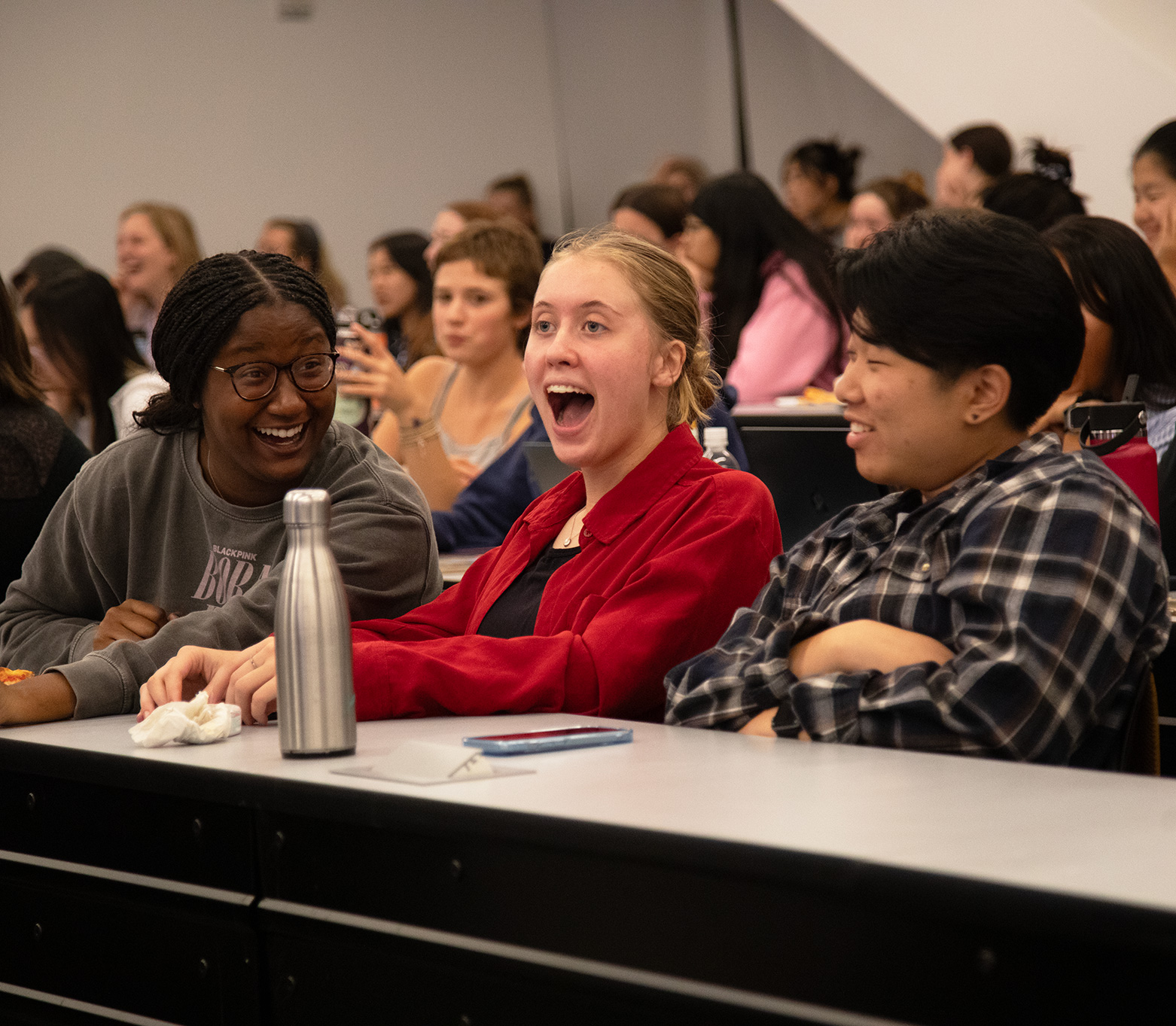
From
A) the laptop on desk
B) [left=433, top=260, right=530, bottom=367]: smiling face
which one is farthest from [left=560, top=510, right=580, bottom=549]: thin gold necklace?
[left=433, top=260, right=530, bottom=367]: smiling face

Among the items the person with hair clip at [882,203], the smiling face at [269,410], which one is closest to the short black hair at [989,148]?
the person with hair clip at [882,203]

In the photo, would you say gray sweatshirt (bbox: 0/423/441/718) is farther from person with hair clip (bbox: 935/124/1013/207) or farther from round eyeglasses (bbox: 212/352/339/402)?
person with hair clip (bbox: 935/124/1013/207)

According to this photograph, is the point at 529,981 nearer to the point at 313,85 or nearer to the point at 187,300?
the point at 187,300

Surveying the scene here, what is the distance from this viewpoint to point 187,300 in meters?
1.85

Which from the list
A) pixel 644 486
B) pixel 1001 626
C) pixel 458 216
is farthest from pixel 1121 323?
pixel 458 216

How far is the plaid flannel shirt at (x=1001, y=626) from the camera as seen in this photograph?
122 cm

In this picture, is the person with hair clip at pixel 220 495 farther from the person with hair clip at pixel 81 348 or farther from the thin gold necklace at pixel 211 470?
the person with hair clip at pixel 81 348

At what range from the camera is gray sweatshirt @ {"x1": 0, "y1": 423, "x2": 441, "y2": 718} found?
6.00 ft

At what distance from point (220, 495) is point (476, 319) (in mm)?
1694

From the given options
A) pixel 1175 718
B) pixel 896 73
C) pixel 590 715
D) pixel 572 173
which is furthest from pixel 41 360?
pixel 572 173

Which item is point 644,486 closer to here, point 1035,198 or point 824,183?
point 1035,198

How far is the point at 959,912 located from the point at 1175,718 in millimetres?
1088

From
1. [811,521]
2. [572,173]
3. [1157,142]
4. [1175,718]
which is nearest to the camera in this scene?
[1175,718]

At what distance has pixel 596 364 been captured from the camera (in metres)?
1.74
